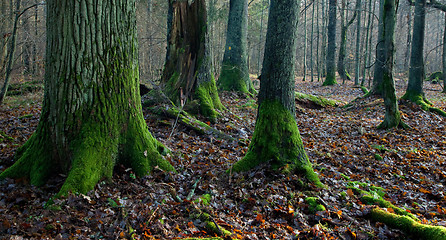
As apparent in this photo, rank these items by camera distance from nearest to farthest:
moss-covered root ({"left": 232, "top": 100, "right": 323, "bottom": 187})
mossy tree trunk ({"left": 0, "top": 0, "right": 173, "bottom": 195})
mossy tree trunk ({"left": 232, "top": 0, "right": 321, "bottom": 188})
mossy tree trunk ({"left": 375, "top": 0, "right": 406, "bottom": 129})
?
mossy tree trunk ({"left": 0, "top": 0, "right": 173, "bottom": 195}), mossy tree trunk ({"left": 232, "top": 0, "right": 321, "bottom": 188}), moss-covered root ({"left": 232, "top": 100, "right": 323, "bottom": 187}), mossy tree trunk ({"left": 375, "top": 0, "right": 406, "bottom": 129})

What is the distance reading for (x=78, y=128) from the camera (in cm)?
395

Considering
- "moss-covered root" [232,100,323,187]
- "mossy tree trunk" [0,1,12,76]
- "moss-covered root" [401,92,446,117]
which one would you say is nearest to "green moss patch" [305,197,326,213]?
"moss-covered root" [232,100,323,187]

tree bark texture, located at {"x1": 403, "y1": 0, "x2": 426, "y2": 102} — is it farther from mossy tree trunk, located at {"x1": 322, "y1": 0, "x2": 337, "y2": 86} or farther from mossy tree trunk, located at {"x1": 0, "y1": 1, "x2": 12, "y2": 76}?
mossy tree trunk, located at {"x1": 0, "y1": 1, "x2": 12, "y2": 76}

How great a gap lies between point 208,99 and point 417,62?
932cm

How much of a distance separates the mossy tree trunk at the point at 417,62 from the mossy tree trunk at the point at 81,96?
11.2 metres

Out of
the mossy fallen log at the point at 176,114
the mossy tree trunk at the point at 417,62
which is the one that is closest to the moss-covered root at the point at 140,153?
the mossy fallen log at the point at 176,114

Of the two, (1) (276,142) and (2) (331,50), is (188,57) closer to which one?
(1) (276,142)

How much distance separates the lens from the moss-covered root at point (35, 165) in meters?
3.92

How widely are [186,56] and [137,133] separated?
4155mm

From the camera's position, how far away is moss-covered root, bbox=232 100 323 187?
482cm

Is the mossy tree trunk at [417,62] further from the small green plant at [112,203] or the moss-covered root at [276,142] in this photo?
the small green plant at [112,203]

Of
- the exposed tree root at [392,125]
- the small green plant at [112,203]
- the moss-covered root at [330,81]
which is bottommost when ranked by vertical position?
the small green plant at [112,203]

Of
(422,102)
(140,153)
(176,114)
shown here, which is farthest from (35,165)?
(422,102)

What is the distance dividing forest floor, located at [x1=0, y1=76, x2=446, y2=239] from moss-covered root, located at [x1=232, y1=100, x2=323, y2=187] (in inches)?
8.9
